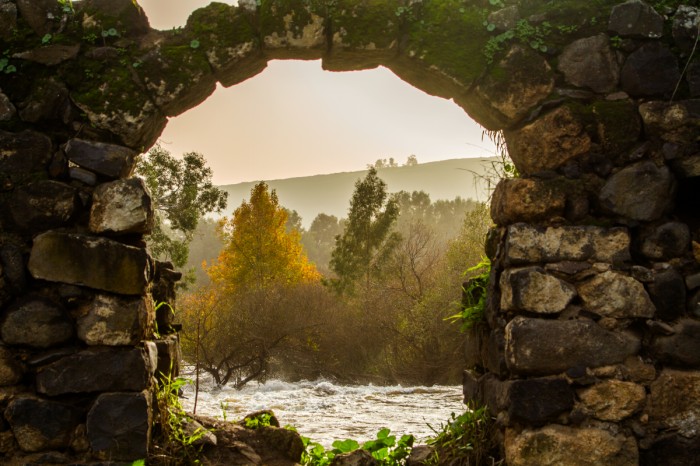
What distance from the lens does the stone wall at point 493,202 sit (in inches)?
121

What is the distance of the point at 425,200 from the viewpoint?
180 feet

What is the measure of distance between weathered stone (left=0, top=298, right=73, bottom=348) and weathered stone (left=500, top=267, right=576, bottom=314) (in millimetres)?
2579

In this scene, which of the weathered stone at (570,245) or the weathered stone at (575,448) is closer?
the weathered stone at (575,448)

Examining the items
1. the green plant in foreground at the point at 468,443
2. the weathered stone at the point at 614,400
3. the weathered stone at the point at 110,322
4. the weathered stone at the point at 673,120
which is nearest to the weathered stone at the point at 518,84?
the weathered stone at the point at 673,120

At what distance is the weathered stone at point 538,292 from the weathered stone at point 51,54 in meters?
3.08

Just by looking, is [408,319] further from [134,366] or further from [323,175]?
[323,175]

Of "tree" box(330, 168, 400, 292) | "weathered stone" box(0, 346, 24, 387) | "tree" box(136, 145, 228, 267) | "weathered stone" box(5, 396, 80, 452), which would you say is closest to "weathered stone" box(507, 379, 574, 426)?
"weathered stone" box(5, 396, 80, 452)

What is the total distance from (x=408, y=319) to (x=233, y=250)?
11066 mm

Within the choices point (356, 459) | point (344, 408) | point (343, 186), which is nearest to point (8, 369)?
point (356, 459)

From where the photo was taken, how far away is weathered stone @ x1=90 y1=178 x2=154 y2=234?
10.6ft

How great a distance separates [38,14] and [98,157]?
1092 millimetres

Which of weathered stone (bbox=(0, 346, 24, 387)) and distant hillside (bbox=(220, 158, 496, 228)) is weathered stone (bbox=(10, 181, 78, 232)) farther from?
distant hillside (bbox=(220, 158, 496, 228))

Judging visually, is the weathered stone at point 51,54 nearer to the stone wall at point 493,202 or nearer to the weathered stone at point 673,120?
the stone wall at point 493,202

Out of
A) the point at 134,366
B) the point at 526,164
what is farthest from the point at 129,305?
the point at 526,164
